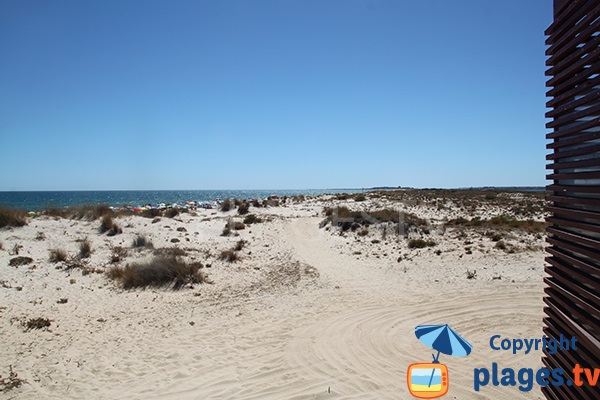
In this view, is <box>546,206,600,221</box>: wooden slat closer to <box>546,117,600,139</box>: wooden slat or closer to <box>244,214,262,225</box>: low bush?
<box>546,117,600,139</box>: wooden slat

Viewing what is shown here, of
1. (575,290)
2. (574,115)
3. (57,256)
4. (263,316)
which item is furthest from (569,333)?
(57,256)

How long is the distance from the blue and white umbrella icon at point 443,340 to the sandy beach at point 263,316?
143 mm

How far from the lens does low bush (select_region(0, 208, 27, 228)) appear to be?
16688 mm

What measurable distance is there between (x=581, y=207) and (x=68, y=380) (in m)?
7.90

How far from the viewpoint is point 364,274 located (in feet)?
43.5

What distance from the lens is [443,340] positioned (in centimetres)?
698

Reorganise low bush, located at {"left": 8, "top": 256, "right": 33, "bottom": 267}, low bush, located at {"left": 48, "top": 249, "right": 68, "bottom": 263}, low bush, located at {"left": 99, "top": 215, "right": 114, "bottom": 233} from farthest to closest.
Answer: low bush, located at {"left": 99, "top": 215, "right": 114, "bottom": 233}, low bush, located at {"left": 48, "top": 249, "right": 68, "bottom": 263}, low bush, located at {"left": 8, "top": 256, "right": 33, "bottom": 267}

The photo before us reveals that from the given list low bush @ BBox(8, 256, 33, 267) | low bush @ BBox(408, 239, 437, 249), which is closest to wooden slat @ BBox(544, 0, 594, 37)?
low bush @ BBox(408, 239, 437, 249)

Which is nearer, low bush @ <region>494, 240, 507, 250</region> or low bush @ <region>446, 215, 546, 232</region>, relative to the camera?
low bush @ <region>494, 240, 507, 250</region>

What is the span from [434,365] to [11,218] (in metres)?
19.9

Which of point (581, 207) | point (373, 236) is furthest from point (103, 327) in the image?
point (373, 236)

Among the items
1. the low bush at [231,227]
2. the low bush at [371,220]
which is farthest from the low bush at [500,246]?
the low bush at [231,227]

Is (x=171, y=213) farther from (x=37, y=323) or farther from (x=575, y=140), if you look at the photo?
(x=575, y=140)

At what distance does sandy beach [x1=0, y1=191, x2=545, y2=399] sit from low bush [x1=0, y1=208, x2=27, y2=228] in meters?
0.47
